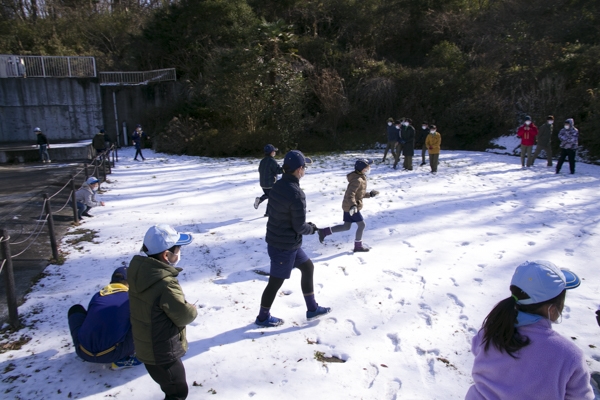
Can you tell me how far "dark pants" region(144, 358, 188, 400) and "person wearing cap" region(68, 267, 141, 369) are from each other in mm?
665

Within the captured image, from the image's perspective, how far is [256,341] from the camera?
13.1ft

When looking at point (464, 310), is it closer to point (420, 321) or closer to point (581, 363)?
point (420, 321)

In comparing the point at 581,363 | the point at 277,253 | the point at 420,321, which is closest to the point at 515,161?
the point at 420,321

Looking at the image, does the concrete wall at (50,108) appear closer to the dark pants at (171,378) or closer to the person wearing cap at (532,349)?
the dark pants at (171,378)

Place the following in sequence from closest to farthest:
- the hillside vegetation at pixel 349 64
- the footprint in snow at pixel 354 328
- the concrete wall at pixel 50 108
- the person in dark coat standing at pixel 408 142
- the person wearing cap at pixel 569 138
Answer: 1. the footprint in snow at pixel 354 328
2. the person wearing cap at pixel 569 138
3. the person in dark coat standing at pixel 408 142
4. the hillside vegetation at pixel 349 64
5. the concrete wall at pixel 50 108

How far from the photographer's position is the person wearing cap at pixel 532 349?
5.83ft

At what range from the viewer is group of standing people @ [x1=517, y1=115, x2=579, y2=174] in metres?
11.9

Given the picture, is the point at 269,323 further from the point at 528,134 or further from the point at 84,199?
the point at 528,134

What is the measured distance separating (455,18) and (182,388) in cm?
2767

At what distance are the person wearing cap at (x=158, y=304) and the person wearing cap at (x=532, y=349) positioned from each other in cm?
186

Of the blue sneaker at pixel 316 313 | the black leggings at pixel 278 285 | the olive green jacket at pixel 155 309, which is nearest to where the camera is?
the olive green jacket at pixel 155 309

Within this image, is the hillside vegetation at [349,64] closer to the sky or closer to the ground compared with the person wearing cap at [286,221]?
closer to the sky

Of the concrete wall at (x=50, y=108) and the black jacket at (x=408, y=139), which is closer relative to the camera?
the black jacket at (x=408, y=139)

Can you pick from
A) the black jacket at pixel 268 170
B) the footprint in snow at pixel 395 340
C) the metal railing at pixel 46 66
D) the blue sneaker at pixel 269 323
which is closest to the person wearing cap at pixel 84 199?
the black jacket at pixel 268 170
